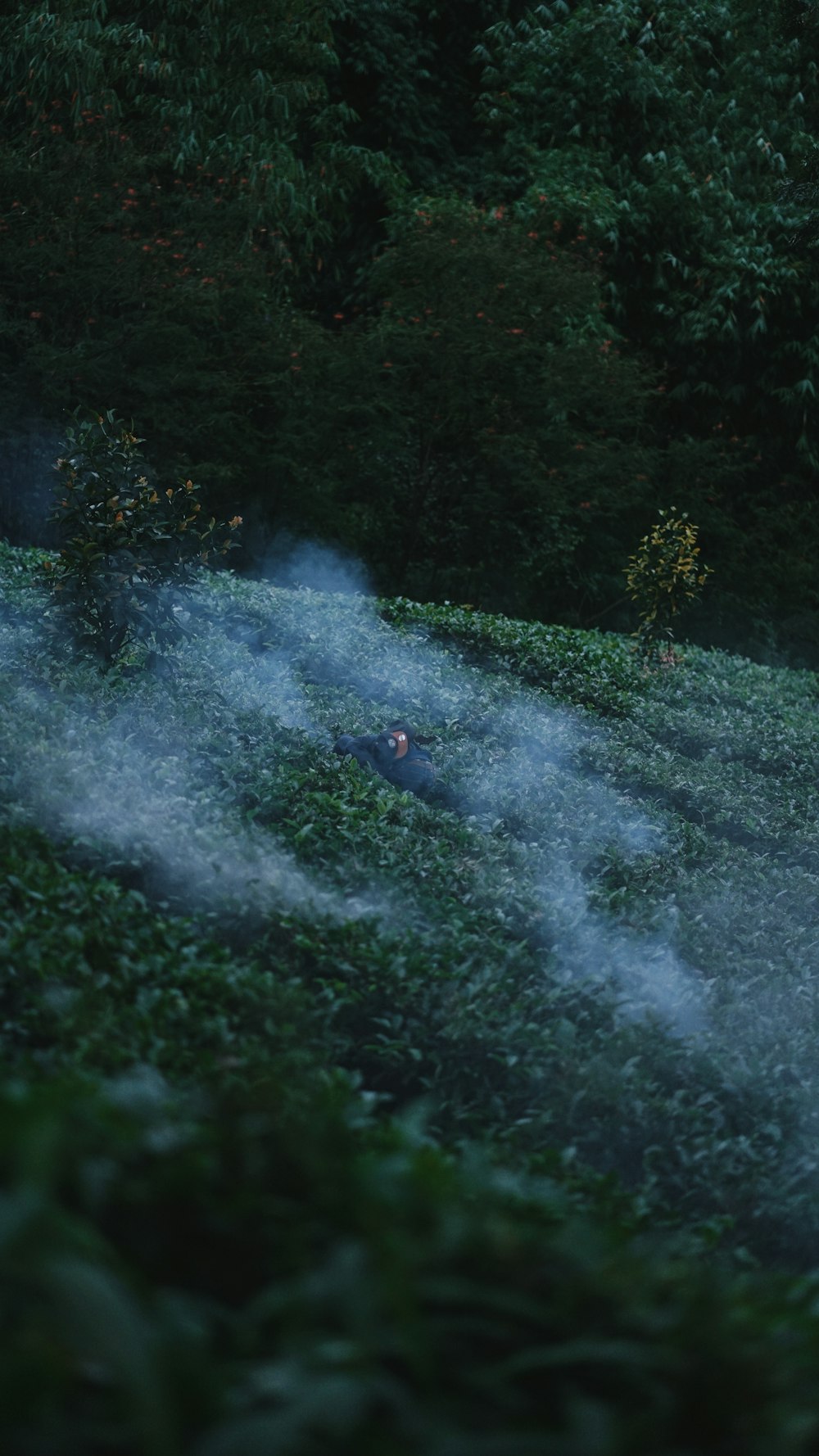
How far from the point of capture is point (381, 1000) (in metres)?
3.79

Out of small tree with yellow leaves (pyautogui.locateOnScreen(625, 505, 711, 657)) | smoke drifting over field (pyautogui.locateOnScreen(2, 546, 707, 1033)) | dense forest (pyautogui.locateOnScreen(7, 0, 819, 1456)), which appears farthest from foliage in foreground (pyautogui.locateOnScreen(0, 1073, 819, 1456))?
small tree with yellow leaves (pyautogui.locateOnScreen(625, 505, 711, 657))

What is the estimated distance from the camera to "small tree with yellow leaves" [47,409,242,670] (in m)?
6.38

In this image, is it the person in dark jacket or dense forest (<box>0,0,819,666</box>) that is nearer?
the person in dark jacket

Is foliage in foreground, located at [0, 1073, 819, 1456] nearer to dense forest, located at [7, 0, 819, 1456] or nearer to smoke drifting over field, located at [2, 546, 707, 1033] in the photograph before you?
dense forest, located at [7, 0, 819, 1456]

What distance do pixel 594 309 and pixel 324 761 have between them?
10.4 metres

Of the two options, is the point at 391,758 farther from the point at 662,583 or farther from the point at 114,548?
the point at 662,583

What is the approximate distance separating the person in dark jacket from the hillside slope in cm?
12

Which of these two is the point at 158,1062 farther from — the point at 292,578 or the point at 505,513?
the point at 505,513

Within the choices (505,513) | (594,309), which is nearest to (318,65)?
(594,309)

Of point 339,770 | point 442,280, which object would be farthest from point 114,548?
point 442,280

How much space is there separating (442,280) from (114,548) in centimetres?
835

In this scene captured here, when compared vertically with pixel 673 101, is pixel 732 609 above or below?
below

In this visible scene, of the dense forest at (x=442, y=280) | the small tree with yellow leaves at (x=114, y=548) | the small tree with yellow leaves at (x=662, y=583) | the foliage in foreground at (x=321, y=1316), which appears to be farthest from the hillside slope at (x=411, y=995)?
the dense forest at (x=442, y=280)

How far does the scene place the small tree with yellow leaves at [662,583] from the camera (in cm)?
1004
